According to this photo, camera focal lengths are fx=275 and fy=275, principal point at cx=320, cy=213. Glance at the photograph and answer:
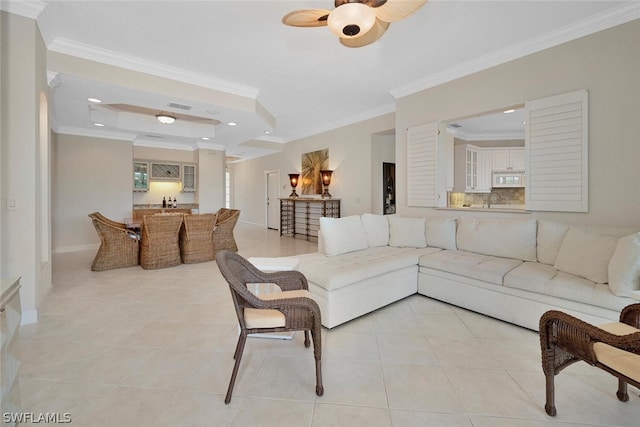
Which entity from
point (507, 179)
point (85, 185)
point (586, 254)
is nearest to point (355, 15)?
point (586, 254)

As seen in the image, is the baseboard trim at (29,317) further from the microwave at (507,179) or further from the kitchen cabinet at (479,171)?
the microwave at (507,179)

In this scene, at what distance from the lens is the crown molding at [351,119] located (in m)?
5.33

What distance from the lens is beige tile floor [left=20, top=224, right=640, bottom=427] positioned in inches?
58.9

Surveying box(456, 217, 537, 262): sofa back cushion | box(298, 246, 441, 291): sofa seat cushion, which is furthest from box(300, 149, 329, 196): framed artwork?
box(456, 217, 537, 262): sofa back cushion

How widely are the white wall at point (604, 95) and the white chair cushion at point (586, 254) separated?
0.52m

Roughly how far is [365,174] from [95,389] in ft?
17.3

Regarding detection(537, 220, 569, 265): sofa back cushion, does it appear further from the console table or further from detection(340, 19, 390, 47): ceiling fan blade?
the console table

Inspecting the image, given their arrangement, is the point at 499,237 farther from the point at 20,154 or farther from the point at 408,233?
the point at 20,154

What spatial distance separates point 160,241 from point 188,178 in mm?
3947

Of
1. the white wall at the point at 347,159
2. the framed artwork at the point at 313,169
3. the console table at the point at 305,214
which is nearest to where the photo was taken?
the white wall at the point at 347,159

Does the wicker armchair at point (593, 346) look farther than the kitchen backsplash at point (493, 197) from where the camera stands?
No

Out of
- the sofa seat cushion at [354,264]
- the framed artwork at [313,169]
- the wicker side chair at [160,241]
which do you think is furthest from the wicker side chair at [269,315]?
the framed artwork at [313,169]

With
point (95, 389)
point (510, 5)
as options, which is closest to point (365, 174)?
point (510, 5)

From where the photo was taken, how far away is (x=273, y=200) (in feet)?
31.0
